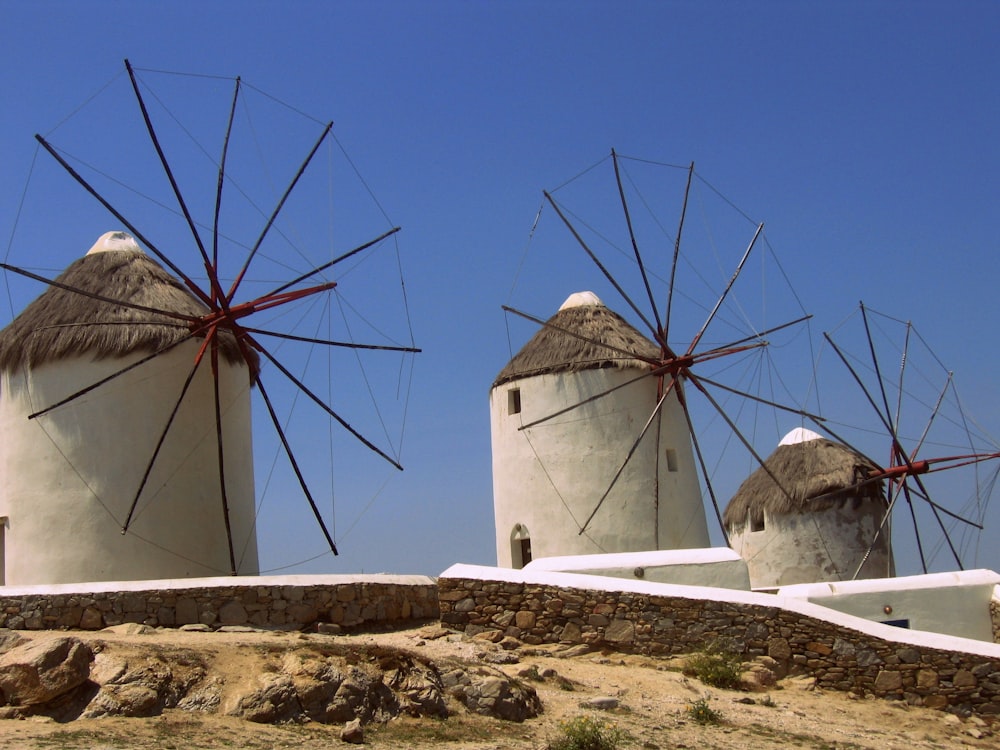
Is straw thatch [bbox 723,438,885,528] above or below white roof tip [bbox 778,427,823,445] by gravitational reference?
below

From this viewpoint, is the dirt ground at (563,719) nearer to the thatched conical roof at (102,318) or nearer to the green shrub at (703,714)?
the green shrub at (703,714)

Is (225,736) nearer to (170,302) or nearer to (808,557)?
(170,302)

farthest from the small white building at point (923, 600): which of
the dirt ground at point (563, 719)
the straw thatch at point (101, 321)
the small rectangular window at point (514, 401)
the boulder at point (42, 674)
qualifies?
the straw thatch at point (101, 321)

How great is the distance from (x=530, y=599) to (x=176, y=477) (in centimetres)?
628

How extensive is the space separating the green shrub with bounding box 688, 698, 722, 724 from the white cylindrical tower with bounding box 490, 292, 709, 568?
354 inches

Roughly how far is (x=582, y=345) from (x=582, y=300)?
1.66 metres

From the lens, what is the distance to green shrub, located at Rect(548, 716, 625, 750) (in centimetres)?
873

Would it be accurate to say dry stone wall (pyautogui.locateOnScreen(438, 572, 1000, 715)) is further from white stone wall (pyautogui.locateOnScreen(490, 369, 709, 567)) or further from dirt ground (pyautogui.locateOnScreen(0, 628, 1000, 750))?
white stone wall (pyautogui.locateOnScreen(490, 369, 709, 567))

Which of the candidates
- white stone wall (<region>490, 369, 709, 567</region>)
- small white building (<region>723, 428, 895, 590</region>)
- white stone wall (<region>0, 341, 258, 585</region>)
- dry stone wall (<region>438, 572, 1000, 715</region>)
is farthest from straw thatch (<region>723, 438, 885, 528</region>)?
white stone wall (<region>0, 341, 258, 585</region>)

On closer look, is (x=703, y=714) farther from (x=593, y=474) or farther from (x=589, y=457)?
(x=589, y=457)

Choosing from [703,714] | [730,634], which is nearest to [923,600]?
[730,634]

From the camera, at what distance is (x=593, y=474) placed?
784 inches

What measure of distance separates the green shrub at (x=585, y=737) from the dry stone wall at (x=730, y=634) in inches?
124

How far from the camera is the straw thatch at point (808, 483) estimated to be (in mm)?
23641
